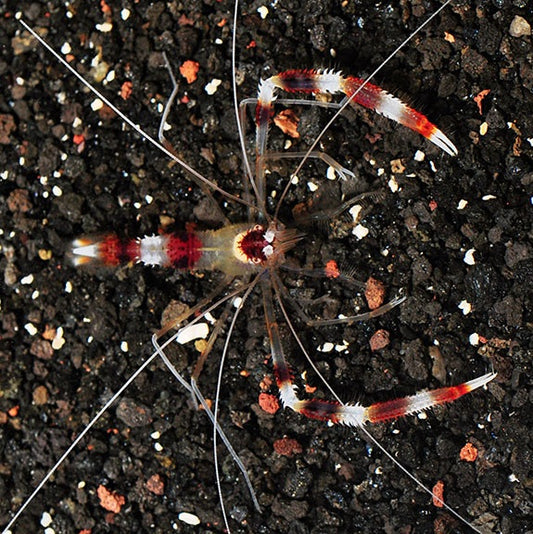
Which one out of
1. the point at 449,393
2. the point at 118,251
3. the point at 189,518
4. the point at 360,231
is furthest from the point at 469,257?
the point at 189,518

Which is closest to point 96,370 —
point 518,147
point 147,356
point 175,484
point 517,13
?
point 147,356

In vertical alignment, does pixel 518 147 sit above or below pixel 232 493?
above

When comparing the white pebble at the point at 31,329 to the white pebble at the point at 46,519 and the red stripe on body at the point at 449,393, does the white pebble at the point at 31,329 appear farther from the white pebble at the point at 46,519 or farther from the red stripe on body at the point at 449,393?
the red stripe on body at the point at 449,393

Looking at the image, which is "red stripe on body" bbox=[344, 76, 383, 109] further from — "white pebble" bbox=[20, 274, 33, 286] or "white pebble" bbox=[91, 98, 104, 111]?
"white pebble" bbox=[20, 274, 33, 286]

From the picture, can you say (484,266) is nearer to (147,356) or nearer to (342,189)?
(342,189)

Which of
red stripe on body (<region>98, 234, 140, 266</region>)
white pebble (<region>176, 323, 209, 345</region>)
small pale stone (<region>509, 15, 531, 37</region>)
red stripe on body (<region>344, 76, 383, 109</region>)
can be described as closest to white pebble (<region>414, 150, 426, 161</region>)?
red stripe on body (<region>344, 76, 383, 109</region>)

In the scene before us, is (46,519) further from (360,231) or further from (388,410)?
(360,231)

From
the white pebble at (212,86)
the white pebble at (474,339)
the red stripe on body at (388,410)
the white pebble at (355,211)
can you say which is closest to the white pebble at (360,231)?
the white pebble at (355,211)

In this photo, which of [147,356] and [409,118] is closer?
[409,118]
